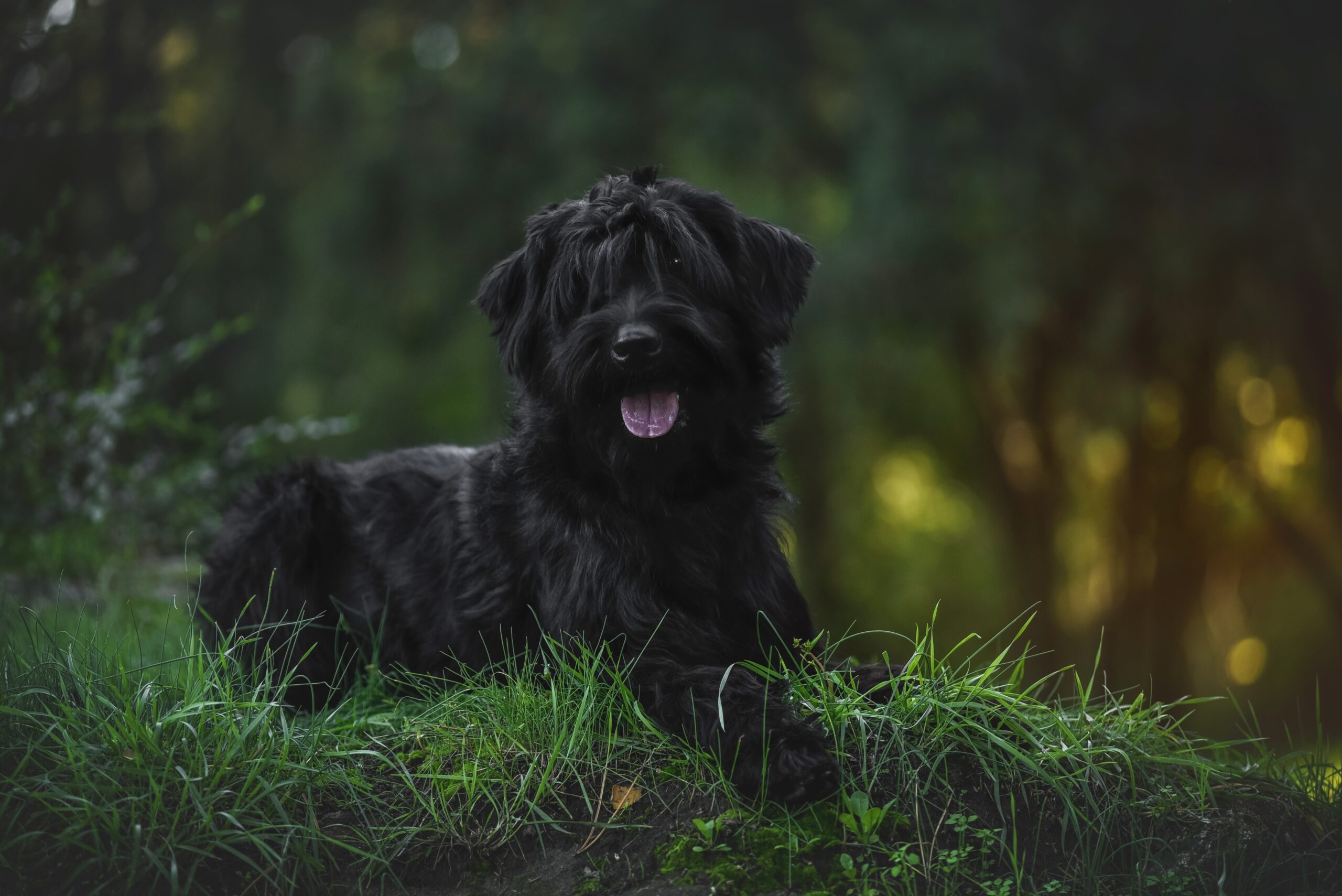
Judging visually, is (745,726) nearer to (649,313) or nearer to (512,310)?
(649,313)

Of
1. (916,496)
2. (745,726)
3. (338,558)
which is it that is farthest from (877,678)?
(916,496)

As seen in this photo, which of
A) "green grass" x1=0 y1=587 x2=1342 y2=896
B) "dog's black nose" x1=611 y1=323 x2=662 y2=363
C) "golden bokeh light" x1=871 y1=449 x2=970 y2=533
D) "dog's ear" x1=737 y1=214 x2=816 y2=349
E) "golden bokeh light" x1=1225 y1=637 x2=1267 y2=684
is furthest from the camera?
"golden bokeh light" x1=871 y1=449 x2=970 y2=533

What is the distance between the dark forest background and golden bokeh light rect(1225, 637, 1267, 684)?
101mm

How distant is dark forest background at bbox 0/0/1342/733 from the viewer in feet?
32.6

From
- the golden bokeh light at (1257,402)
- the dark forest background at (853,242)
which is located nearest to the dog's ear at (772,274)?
the dark forest background at (853,242)

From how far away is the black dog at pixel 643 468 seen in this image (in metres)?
3.81

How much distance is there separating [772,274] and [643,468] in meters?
1.00

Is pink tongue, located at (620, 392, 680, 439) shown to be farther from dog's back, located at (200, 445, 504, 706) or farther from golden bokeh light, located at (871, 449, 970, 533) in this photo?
golden bokeh light, located at (871, 449, 970, 533)

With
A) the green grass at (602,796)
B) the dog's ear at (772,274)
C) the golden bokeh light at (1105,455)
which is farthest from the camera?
the golden bokeh light at (1105,455)

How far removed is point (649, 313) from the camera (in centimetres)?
379

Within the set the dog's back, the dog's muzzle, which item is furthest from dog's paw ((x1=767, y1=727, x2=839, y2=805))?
the dog's back

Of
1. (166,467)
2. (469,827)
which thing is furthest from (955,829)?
(166,467)

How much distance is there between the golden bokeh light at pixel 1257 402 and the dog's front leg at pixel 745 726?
1221 centimetres

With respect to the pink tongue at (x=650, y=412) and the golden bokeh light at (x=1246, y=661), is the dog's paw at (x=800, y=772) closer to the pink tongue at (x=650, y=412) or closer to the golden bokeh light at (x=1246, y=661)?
the pink tongue at (x=650, y=412)
